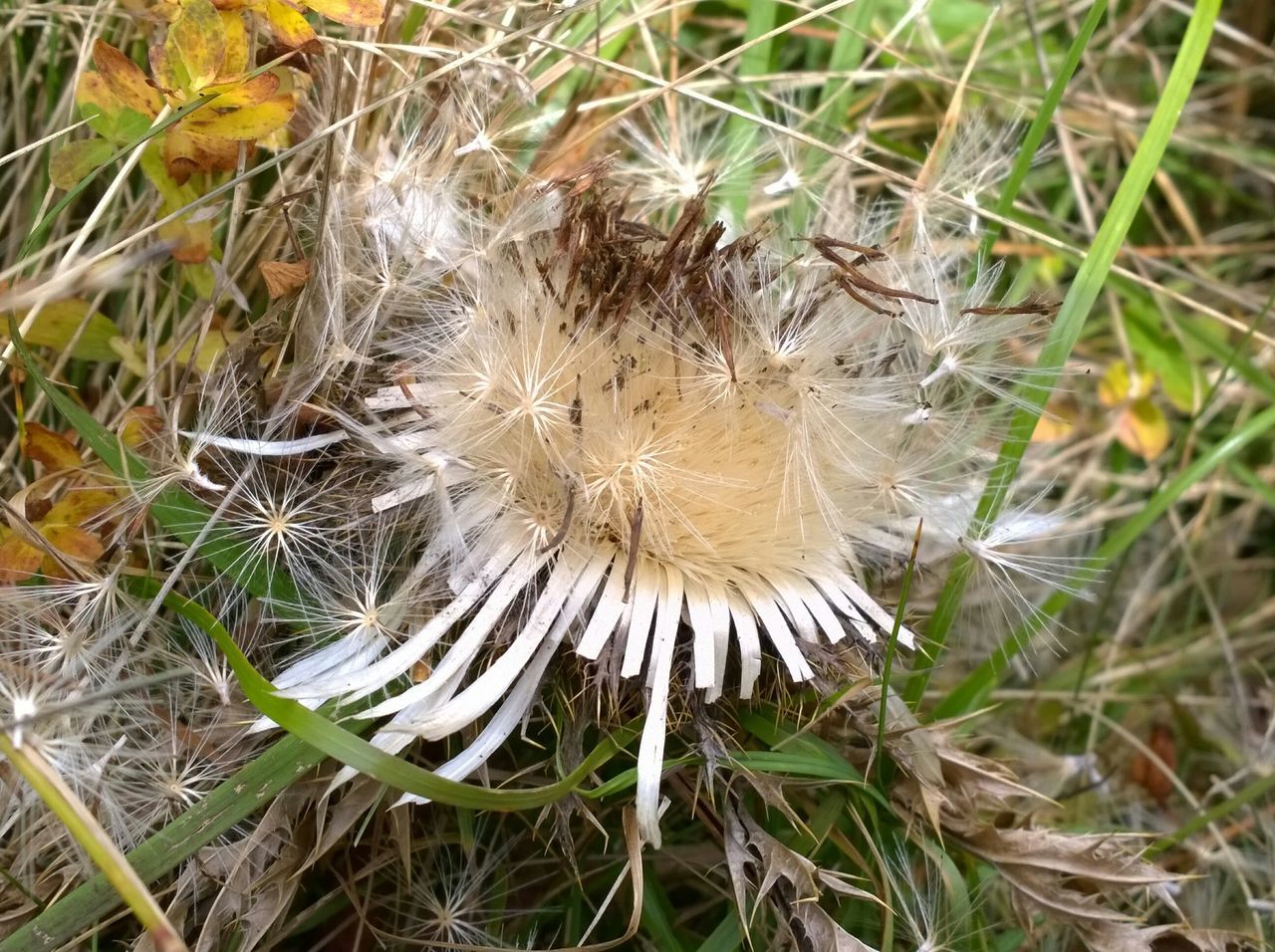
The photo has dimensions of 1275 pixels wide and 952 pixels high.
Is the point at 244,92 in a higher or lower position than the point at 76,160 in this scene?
higher

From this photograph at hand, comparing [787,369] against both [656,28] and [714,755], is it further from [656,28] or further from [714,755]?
[656,28]

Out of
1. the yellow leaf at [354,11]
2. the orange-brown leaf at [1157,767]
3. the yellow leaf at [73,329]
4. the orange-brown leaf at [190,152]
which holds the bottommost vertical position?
the orange-brown leaf at [1157,767]

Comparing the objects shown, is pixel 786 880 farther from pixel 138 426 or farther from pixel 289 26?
pixel 289 26

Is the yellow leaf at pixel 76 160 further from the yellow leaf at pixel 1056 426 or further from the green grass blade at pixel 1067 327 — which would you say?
the yellow leaf at pixel 1056 426

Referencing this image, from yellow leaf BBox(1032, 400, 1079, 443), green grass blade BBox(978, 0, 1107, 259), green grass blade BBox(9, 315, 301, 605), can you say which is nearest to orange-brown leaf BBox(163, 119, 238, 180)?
green grass blade BBox(9, 315, 301, 605)

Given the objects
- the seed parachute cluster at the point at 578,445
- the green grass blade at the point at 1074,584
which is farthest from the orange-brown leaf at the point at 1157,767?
the seed parachute cluster at the point at 578,445

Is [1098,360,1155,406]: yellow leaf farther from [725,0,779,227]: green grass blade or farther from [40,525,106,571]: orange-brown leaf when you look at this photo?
[40,525,106,571]: orange-brown leaf

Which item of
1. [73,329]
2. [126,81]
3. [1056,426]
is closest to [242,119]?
[126,81]
